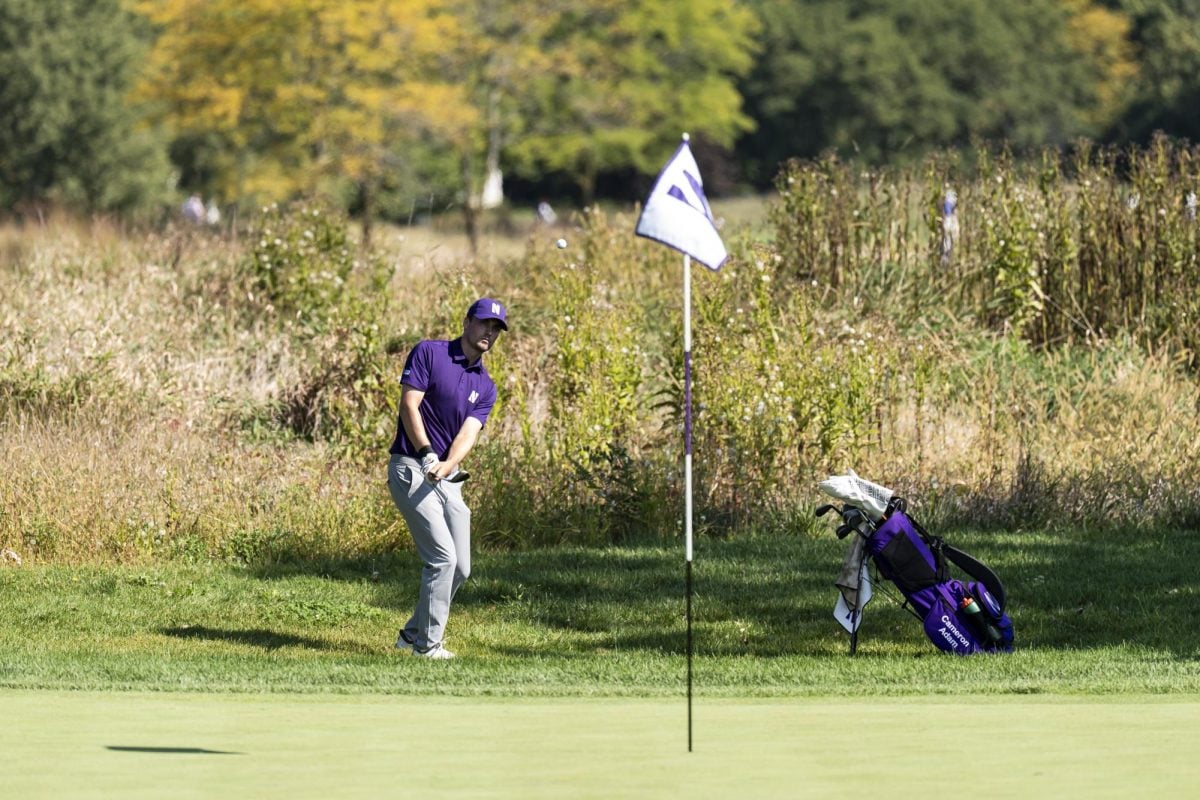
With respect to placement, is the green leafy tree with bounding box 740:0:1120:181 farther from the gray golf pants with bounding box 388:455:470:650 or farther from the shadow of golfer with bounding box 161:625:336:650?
the gray golf pants with bounding box 388:455:470:650

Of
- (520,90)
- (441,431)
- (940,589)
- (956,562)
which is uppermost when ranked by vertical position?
(520,90)

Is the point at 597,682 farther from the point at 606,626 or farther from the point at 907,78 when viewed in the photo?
the point at 907,78

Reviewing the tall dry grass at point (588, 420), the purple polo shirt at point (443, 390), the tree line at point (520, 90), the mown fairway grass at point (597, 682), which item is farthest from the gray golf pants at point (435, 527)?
the tree line at point (520, 90)

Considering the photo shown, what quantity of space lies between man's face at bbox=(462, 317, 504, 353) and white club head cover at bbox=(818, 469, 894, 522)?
6.69 ft

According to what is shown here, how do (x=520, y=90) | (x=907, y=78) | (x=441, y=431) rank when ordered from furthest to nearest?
(x=907, y=78)
(x=520, y=90)
(x=441, y=431)

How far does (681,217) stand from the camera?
870cm

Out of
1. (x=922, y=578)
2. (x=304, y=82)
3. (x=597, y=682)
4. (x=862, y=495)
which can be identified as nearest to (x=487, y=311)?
(x=597, y=682)

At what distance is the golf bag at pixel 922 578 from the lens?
34.6 feet

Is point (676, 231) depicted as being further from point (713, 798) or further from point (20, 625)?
point (20, 625)

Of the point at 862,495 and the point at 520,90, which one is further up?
the point at 520,90

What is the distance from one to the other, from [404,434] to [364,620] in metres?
2.39

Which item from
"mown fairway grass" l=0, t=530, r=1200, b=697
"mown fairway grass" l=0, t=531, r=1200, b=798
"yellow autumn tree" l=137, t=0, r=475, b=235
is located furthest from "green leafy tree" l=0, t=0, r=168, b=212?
"mown fairway grass" l=0, t=531, r=1200, b=798

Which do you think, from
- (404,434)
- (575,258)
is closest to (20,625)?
(404,434)

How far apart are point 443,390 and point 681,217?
1.76m
